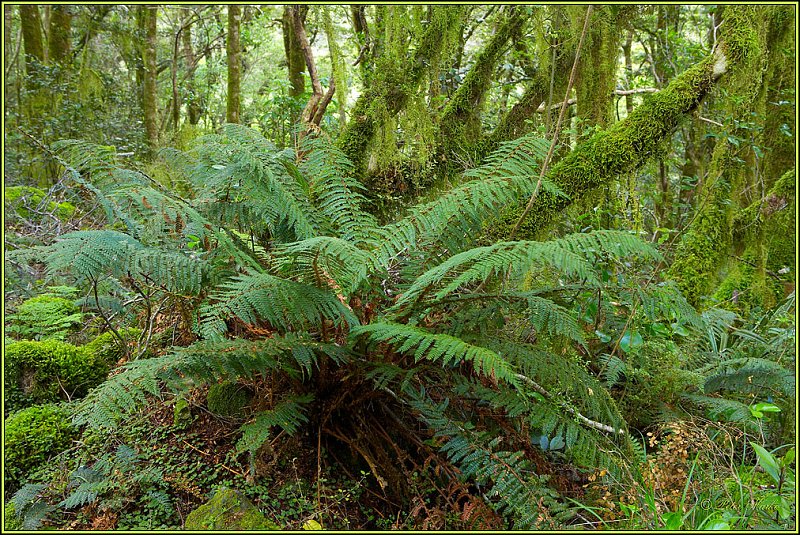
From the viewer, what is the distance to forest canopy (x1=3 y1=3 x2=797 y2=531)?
1846mm

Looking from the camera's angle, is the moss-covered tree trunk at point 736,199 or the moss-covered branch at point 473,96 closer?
the moss-covered tree trunk at point 736,199

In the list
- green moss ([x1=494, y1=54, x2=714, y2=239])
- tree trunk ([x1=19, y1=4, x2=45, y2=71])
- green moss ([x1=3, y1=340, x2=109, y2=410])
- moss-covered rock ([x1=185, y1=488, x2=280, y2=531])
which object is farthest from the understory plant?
tree trunk ([x1=19, y1=4, x2=45, y2=71])

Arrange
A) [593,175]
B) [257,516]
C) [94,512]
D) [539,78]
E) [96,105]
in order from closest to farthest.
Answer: [257,516] → [94,512] → [593,175] → [539,78] → [96,105]

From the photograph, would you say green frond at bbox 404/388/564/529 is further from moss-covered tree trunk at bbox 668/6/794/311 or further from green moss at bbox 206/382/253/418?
moss-covered tree trunk at bbox 668/6/794/311

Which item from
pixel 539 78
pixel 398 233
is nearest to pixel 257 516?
pixel 398 233

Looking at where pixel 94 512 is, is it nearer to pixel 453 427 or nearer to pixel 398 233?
pixel 453 427

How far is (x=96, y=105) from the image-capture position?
6699 millimetres

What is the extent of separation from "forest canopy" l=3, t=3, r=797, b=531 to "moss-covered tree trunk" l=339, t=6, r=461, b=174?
16 millimetres

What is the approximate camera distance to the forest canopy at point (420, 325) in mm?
1846

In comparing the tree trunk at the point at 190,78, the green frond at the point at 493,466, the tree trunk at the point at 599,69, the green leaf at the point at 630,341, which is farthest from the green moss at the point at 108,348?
the tree trunk at the point at 190,78

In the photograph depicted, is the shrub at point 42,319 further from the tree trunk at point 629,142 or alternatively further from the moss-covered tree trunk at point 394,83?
the tree trunk at point 629,142

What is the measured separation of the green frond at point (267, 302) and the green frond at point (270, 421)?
0.31 meters

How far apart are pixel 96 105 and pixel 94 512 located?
623 centimetres

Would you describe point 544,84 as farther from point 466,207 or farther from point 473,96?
point 466,207
